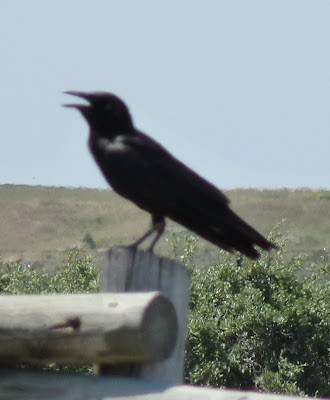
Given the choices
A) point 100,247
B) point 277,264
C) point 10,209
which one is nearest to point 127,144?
point 277,264

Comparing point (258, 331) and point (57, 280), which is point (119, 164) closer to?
point (258, 331)

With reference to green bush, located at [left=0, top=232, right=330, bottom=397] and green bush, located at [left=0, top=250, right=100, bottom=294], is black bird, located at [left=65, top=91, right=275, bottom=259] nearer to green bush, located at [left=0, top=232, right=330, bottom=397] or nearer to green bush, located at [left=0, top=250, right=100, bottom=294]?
green bush, located at [left=0, top=232, right=330, bottom=397]

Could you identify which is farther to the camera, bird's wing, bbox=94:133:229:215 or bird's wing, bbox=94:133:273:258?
bird's wing, bbox=94:133:229:215

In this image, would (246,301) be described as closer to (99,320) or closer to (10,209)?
(99,320)

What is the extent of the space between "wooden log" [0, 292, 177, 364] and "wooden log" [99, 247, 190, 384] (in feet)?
0.28

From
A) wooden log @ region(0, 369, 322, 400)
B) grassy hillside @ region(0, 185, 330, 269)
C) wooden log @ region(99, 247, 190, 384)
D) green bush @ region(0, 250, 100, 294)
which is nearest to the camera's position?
wooden log @ region(0, 369, 322, 400)

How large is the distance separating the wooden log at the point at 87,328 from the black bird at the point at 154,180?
102 centimetres

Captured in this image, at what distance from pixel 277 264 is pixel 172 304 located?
951cm

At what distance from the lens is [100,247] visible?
132 ft

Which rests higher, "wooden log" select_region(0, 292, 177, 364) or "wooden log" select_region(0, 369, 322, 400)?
"wooden log" select_region(0, 292, 177, 364)

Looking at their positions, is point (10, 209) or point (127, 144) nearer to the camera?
point (127, 144)

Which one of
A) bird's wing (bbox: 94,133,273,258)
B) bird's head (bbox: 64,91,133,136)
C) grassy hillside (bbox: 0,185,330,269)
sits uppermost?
grassy hillside (bbox: 0,185,330,269)

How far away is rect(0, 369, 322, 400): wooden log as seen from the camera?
137 inches

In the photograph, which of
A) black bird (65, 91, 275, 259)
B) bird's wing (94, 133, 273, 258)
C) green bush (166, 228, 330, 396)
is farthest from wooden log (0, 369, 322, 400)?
green bush (166, 228, 330, 396)
